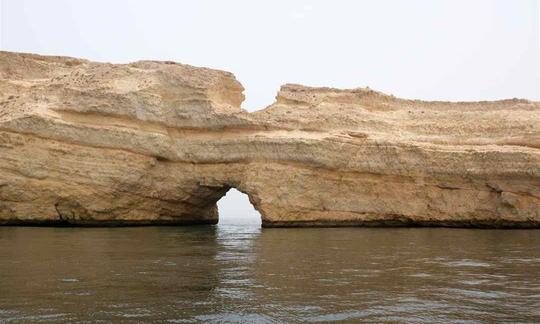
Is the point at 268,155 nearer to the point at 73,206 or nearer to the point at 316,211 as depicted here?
the point at 316,211

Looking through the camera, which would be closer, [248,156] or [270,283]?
[270,283]

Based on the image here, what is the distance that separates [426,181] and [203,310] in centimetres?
1866

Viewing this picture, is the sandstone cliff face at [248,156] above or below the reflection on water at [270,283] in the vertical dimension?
above

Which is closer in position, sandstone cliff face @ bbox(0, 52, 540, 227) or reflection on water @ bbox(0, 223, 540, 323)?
reflection on water @ bbox(0, 223, 540, 323)

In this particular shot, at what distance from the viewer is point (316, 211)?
23812 millimetres

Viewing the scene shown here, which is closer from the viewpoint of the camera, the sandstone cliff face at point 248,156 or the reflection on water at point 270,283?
the reflection on water at point 270,283

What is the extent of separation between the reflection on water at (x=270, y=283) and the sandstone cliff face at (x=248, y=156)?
30.8 ft

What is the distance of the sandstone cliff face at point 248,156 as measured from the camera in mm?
23047

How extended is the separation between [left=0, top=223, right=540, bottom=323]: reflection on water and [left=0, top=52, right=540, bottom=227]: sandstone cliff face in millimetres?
9376

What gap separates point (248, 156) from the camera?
24.5 metres

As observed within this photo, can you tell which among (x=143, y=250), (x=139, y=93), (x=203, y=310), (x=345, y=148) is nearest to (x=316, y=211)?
(x=345, y=148)

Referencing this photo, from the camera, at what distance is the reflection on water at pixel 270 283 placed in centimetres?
618

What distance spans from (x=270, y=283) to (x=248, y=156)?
16.4 m

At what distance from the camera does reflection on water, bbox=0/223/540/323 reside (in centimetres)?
618
